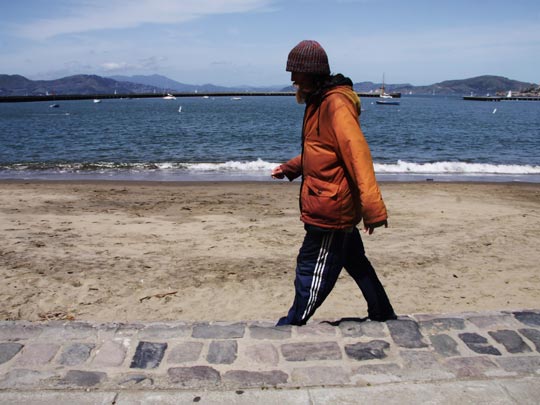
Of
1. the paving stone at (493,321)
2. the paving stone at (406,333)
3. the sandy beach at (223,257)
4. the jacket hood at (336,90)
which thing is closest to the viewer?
the jacket hood at (336,90)

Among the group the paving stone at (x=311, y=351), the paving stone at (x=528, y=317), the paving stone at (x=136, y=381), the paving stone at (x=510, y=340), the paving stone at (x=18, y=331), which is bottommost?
the paving stone at (x=528, y=317)

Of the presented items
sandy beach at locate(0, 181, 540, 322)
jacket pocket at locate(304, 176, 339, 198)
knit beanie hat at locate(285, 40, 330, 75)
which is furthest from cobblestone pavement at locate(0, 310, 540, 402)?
knit beanie hat at locate(285, 40, 330, 75)

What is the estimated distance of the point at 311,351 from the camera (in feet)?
10.3

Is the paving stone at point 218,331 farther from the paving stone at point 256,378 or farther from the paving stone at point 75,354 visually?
the paving stone at point 75,354

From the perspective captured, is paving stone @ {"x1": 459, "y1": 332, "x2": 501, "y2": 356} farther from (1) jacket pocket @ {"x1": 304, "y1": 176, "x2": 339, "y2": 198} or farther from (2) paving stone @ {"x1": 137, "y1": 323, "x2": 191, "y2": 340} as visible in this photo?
(2) paving stone @ {"x1": 137, "y1": 323, "x2": 191, "y2": 340}

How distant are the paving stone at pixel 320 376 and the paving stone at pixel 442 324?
0.85 m

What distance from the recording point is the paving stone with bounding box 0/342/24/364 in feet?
9.96

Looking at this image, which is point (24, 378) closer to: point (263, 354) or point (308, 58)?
point (263, 354)

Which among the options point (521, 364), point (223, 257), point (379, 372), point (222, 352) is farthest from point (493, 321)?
point (223, 257)

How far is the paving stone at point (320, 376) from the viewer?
9.28 ft

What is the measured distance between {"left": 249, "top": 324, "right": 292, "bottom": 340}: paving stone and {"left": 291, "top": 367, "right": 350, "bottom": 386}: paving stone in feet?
1.28

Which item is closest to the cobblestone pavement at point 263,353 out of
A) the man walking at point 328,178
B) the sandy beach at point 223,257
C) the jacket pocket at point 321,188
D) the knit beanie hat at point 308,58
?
the man walking at point 328,178

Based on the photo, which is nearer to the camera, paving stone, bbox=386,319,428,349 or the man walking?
the man walking

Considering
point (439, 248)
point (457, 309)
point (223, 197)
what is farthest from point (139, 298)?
point (223, 197)
